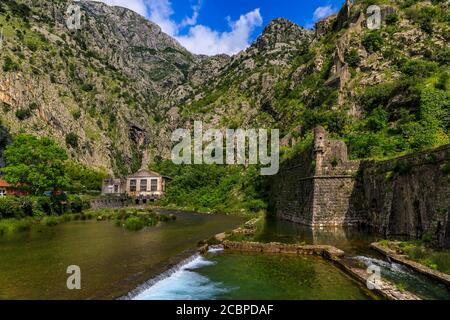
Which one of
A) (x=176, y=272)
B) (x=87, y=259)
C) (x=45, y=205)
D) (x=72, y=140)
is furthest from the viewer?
(x=72, y=140)

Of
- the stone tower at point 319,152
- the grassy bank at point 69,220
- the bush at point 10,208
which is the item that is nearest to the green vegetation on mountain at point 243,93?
the stone tower at point 319,152

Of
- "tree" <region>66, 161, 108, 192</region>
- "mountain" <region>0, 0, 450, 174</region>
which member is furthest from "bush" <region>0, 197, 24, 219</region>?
"tree" <region>66, 161, 108, 192</region>

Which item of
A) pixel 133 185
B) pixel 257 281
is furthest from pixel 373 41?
pixel 133 185

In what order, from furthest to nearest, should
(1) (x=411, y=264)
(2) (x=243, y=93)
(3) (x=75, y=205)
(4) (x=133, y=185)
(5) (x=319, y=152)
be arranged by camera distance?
(2) (x=243, y=93) < (4) (x=133, y=185) < (3) (x=75, y=205) < (5) (x=319, y=152) < (1) (x=411, y=264)

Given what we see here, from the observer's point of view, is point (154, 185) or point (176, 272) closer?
point (176, 272)

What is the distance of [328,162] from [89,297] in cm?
2681

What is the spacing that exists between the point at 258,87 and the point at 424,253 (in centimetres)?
11458

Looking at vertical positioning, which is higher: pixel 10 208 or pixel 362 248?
pixel 10 208

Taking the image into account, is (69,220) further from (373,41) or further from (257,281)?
(373,41)

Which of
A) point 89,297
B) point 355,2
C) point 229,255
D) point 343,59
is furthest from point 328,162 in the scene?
point 355,2

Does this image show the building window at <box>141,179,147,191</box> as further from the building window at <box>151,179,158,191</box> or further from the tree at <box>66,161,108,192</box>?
the tree at <box>66,161,108,192</box>

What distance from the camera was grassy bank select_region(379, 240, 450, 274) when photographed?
16438mm

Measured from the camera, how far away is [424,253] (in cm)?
1859

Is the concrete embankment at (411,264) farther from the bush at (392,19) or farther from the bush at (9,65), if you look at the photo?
the bush at (9,65)
